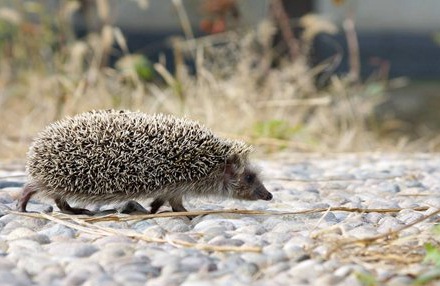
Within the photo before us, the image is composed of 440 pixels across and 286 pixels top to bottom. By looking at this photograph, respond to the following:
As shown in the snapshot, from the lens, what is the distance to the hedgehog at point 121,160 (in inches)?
173

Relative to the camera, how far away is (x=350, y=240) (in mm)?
3539

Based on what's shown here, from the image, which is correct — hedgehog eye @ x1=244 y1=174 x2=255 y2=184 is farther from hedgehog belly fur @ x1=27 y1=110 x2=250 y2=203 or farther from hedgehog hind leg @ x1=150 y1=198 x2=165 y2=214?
hedgehog hind leg @ x1=150 y1=198 x2=165 y2=214

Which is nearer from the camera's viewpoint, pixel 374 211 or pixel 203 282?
pixel 203 282

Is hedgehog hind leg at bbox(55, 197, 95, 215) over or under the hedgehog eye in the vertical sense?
under

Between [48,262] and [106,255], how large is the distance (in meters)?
0.23

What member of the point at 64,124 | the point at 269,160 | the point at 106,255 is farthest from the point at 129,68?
the point at 106,255

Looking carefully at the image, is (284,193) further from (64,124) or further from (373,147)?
(373,147)

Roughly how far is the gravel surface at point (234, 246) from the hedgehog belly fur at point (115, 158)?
22cm

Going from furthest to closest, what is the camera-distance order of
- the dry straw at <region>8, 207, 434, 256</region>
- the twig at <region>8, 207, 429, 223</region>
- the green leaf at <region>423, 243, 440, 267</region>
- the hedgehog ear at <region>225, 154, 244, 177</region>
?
the hedgehog ear at <region>225, 154, 244, 177</region>
the twig at <region>8, 207, 429, 223</region>
the dry straw at <region>8, 207, 434, 256</region>
the green leaf at <region>423, 243, 440, 267</region>

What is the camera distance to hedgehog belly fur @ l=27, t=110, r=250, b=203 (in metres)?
4.39

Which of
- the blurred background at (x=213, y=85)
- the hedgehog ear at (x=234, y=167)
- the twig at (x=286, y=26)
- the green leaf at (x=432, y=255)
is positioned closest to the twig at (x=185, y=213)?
the hedgehog ear at (x=234, y=167)

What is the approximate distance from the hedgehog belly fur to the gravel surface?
22cm

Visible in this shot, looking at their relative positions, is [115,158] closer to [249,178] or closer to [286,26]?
[249,178]

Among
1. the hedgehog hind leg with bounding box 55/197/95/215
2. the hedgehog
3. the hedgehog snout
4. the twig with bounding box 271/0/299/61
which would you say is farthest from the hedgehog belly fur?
the twig with bounding box 271/0/299/61
